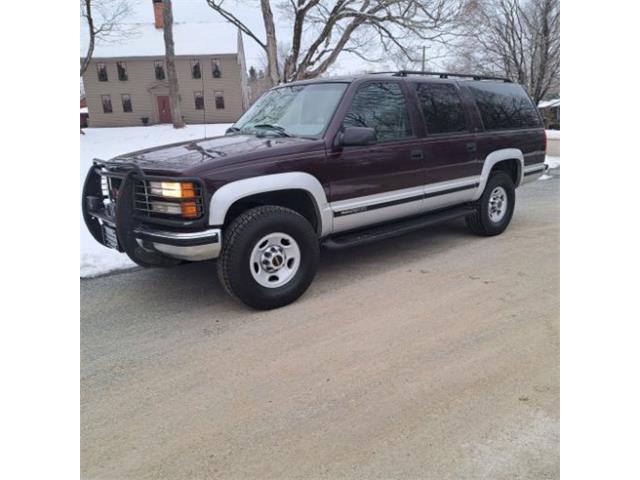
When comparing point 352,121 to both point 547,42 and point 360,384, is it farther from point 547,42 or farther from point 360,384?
point 547,42

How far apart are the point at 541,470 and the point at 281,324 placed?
2033 millimetres

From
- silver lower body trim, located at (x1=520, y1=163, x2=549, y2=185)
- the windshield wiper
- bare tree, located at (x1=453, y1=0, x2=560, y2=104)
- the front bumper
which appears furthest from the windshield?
bare tree, located at (x1=453, y1=0, x2=560, y2=104)

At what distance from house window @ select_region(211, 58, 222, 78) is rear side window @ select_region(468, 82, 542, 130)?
2941 cm

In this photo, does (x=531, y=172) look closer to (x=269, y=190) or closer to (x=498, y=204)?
(x=498, y=204)

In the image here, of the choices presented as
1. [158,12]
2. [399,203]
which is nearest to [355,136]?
[399,203]

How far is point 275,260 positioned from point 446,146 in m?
2.46

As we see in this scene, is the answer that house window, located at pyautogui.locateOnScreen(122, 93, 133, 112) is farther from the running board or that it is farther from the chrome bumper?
the chrome bumper

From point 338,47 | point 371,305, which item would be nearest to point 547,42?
point 338,47

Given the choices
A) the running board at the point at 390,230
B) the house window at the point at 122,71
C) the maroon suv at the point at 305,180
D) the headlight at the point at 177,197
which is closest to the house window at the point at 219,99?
the house window at the point at 122,71

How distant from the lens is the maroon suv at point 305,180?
361cm

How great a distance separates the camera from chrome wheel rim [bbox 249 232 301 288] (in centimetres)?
389

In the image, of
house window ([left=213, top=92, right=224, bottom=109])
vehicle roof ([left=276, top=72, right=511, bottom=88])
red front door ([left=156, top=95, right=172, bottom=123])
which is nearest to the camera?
vehicle roof ([left=276, top=72, right=511, bottom=88])

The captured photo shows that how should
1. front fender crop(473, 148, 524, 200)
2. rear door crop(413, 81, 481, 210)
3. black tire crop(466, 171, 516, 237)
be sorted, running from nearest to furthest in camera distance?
rear door crop(413, 81, 481, 210)
front fender crop(473, 148, 524, 200)
black tire crop(466, 171, 516, 237)
